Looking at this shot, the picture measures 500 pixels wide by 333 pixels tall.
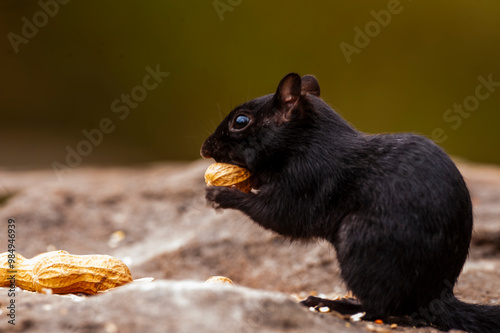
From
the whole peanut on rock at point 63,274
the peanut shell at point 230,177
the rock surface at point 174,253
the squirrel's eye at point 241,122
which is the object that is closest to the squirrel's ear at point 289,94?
the squirrel's eye at point 241,122

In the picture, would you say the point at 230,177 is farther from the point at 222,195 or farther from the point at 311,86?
the point at 311,86

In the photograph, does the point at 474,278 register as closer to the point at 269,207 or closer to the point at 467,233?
the point at 467,233

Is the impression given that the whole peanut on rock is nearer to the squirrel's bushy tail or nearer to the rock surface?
the rock surface

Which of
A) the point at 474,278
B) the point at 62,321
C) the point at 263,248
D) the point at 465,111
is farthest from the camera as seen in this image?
the point at 465,111

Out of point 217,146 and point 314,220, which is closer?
point 314,220

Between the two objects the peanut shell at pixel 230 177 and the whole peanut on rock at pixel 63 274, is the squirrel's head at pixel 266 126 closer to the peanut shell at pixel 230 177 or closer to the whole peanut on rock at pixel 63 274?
the peanut shell at pixel 230 177

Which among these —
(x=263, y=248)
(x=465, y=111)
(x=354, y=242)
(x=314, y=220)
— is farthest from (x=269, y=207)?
(x=465, y=111)

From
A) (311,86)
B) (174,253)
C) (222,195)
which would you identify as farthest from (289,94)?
(174,253)

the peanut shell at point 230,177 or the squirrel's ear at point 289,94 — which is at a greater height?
the squirrel's ear at point 289,94
